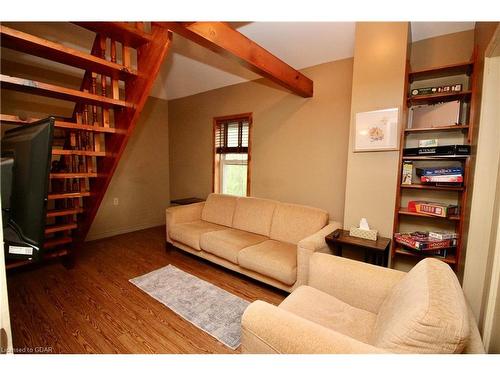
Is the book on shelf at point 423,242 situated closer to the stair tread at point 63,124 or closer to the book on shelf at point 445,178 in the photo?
the book on shelf at point 445,178

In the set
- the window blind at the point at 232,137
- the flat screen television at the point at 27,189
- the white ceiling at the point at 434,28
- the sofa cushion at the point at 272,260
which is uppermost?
the white ceiling at the point at 434,28

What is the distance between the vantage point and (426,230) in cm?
222

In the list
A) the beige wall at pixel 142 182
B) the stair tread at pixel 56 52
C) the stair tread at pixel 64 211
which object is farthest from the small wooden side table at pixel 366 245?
the beige wall at pixel 142 182

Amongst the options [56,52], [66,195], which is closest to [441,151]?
[56,52]

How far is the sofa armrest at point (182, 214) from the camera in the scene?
3.18 m

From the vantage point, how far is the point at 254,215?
2.98 metres

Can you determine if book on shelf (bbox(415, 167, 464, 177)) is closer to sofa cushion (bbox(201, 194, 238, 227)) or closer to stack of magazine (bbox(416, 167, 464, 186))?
stack of magazine (bbox(416, 167, 464, 186))

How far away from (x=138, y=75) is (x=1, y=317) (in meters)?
1.85

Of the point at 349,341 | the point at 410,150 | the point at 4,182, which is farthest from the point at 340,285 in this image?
the point at 4,182

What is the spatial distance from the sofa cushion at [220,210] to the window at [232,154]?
0.43 m

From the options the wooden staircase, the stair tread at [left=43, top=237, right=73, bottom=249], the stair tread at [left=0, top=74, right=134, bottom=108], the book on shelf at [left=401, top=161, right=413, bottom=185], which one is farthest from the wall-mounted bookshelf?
the stair tread at [left=43, top=237, right=73, bottom=249]

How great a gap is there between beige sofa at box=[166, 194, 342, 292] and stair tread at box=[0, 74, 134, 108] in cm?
166

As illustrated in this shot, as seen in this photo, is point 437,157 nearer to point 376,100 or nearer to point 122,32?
point 376,100

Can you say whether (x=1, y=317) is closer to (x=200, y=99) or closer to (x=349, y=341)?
(x=349, y=341)
